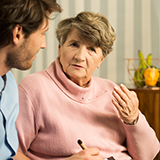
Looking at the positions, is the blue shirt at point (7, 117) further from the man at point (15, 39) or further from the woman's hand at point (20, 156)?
the woman's hand at point (20, 156)

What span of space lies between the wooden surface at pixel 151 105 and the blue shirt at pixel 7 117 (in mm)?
1345

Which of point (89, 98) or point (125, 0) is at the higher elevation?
point (125, 0)

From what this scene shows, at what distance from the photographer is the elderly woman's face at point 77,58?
147 centimetres

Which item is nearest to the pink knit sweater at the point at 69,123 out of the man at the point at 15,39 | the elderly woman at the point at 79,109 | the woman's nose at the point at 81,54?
the elderly woman at the point at 79,109

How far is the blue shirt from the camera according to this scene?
3.36 ft

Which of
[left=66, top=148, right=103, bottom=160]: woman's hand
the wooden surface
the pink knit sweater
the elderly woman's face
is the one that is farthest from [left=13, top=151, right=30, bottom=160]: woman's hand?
the wooden surface

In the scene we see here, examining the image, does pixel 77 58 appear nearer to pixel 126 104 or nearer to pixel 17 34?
pixel 126 104

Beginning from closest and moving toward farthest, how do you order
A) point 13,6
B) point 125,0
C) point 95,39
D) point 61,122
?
point 13,6 < point 61,122 < point 95,39 < point 125,0

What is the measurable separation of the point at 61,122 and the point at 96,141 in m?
0.21

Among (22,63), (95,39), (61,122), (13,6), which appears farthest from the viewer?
(95,39)

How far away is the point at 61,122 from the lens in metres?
1.36

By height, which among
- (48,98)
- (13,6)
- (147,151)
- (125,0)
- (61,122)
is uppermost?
(125,0)

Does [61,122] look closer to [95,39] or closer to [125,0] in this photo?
[95,39]

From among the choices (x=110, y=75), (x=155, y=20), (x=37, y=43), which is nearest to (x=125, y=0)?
(x=155, y=20)
